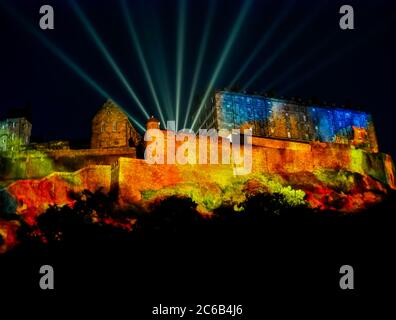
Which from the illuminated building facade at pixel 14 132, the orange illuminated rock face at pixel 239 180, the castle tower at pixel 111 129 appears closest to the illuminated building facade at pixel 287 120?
the orange illuminated rock face at pixel 239 180

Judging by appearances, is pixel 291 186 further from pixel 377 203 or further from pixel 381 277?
pixel 381 277

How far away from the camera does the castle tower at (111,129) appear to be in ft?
159

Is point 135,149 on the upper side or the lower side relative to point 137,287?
upper

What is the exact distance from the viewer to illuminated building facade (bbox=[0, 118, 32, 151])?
57.4 metres

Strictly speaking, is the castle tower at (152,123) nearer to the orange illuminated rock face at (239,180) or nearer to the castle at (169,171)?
the castle at (169,171)

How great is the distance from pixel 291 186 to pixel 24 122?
1524 inches

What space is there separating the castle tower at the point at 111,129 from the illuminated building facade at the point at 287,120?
44.9 feet

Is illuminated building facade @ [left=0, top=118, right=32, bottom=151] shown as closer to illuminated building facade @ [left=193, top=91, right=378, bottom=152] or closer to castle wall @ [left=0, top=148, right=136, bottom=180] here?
castle wall @ [left=0, top=148, right=136, bottom=180]

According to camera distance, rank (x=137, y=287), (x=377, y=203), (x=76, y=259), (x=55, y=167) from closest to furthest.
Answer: (x=137, y=287) < (x=76, y=259) < (x=377, y=203) < (x=55, y=167)

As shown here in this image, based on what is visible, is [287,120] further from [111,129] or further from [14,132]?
[14,132]

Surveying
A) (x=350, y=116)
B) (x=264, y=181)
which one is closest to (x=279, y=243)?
(x=264, y=181)

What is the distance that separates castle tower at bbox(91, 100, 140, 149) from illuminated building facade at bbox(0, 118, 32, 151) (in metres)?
13.9

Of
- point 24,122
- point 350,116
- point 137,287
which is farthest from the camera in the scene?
point 350,116

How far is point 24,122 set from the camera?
5897 cm
